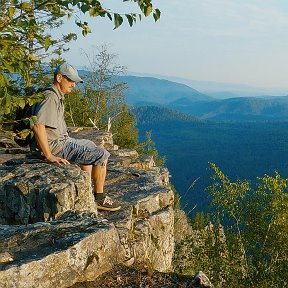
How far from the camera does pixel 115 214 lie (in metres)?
9.52

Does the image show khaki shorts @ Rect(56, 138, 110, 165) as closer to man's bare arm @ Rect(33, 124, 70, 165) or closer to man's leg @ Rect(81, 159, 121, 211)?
man's leg @ Rect(81, 159, 121, 211)

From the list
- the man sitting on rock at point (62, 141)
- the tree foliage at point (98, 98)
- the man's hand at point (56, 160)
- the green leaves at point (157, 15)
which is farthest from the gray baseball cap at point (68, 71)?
the tree foliage at point (98, 98)

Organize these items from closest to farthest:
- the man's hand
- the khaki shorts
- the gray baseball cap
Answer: the gray baseball cap, the man's hand, the khaki shorts

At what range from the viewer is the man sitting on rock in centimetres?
878

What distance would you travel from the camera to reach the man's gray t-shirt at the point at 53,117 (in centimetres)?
874

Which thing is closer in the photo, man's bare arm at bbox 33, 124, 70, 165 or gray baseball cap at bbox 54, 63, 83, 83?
man's bare arm at bbox 33, 124, 70, 165

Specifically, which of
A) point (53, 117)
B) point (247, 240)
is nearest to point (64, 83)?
point (53, 117)

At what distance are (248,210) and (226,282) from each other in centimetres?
455

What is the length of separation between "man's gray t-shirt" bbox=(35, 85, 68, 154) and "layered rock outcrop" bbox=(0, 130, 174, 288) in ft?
1.84

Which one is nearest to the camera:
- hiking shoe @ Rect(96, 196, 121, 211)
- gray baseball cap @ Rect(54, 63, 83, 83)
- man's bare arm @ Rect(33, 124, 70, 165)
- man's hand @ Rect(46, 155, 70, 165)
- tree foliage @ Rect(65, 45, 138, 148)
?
man's bare arm @ Rect(33, 124, 70, 165)

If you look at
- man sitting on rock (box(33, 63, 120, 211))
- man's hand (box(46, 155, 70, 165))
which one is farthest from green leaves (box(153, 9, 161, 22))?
man's hand (box(46, 155, 70, 165))

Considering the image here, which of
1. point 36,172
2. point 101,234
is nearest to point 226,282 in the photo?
point 36,172

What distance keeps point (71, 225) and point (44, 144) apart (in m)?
2.62

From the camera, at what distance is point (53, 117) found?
29.4 ft
